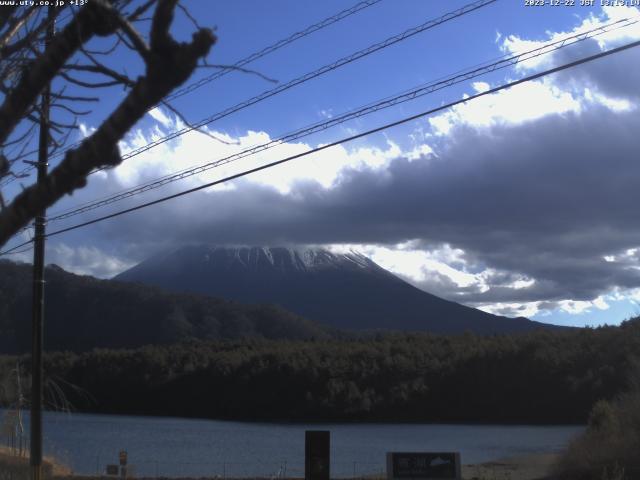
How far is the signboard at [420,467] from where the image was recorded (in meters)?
18.7

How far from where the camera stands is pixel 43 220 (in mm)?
17266

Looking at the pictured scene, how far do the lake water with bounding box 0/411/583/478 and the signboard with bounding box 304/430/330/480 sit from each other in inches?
458

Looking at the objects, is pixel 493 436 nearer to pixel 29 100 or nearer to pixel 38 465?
pixel 38 465

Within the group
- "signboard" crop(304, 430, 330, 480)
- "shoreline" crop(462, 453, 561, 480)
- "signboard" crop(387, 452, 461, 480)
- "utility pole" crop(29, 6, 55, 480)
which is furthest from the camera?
"shoreline" crop(462, 453, 561, 480)

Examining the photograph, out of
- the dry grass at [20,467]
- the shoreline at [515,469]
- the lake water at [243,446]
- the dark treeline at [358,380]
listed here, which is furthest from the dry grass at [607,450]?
the dark treeline at [358,380]

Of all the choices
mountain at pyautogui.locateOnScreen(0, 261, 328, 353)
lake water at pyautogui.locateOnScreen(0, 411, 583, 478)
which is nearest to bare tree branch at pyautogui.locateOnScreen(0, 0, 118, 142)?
lake water at pyautogui.locateOnScreen(0, 411, 583, 478)

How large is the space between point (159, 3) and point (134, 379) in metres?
77.4

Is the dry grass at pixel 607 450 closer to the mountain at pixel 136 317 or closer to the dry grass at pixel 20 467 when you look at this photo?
the dry grass at pixel 20 467

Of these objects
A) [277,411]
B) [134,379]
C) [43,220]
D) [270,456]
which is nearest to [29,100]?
[43,220]

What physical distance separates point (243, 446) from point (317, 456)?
26.7 m

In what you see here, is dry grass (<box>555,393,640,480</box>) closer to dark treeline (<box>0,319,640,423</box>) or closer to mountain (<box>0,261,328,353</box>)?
dark treeline (<box>0,319,640,423</box>)

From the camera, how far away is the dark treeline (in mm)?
69062

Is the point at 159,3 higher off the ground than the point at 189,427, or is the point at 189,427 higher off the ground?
the point at 159,3

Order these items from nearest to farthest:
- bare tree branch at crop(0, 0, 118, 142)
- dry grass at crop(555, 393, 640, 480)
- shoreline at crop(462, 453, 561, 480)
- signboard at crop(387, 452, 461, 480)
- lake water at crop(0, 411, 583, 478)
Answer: bare tree branch at crop(0, 0, 118, 142), signboard at crop(387, 452, 461, 480), dry grass at crop(555, 393, 640, 480), shoreline at crop(462, 453, 561, 480), lake water at crop(0, 411, 583, 478)
